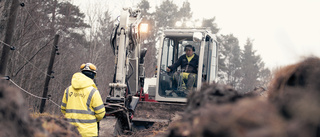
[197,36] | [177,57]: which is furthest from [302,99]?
[177,57]

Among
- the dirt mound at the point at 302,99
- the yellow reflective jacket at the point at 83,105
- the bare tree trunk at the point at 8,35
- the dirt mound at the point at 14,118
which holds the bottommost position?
→ the yellow reflective jacket at the point at 83,105

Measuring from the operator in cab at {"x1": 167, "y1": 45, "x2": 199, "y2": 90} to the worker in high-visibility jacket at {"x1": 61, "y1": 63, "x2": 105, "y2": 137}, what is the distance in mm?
4095

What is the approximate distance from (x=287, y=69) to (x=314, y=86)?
1.39 feet

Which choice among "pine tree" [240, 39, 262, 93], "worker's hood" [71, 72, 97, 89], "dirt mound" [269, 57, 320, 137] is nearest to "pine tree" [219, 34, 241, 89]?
"pine tree" [240, 39, 262, 93]

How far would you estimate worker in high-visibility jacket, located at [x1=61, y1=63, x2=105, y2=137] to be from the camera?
499cm

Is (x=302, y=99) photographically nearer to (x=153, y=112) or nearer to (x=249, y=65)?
(x=153, y=112)

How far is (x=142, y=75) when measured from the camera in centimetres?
985

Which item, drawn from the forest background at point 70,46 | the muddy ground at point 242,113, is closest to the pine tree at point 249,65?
the forest background at point 70,46

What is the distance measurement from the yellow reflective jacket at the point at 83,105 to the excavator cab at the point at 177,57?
4.05 metres

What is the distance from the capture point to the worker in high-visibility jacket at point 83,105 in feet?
16.4

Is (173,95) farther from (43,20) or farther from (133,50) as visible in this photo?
(43,20)

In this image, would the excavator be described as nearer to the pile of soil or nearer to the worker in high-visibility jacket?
the worker in high-visibility jacket

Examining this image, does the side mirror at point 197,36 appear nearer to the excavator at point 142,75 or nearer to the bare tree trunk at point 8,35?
the excavator at point 142,75

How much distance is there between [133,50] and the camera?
373 inches
